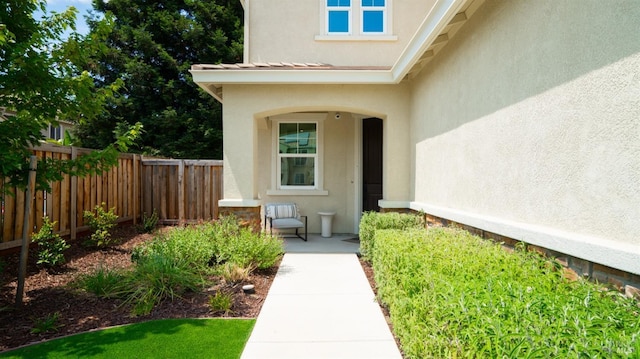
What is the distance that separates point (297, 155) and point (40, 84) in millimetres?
6318

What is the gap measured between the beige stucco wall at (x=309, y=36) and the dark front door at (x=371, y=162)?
1.76 meters

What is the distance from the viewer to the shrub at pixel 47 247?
5637mm

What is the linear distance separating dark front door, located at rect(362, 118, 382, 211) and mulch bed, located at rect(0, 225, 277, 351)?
4508 mm

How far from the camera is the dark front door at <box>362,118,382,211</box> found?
31.9 ft

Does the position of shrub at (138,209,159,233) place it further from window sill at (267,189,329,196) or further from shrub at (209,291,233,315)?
shrub at (209,291,233,315)

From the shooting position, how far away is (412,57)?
19.6 ft

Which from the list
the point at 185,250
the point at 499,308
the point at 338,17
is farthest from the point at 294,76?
the point at 499,308

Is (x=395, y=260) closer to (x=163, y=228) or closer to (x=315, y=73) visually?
(x=315, y=73)

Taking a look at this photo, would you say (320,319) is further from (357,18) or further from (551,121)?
(357,18)

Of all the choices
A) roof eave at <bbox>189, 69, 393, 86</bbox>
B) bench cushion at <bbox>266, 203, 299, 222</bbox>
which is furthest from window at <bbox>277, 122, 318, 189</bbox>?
roof eave at <bbox>189, 69, 393, 86</bbox>

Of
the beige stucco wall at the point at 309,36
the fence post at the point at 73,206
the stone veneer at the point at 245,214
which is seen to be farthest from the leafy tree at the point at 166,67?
the stone veneer at the point at 245,214

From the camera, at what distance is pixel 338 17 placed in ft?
29.5

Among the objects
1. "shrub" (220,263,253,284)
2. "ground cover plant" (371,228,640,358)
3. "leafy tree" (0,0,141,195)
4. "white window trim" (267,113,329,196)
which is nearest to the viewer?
"ground cover plant" (371,228,640,358)

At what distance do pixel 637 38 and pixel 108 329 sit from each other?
5.48 metres
